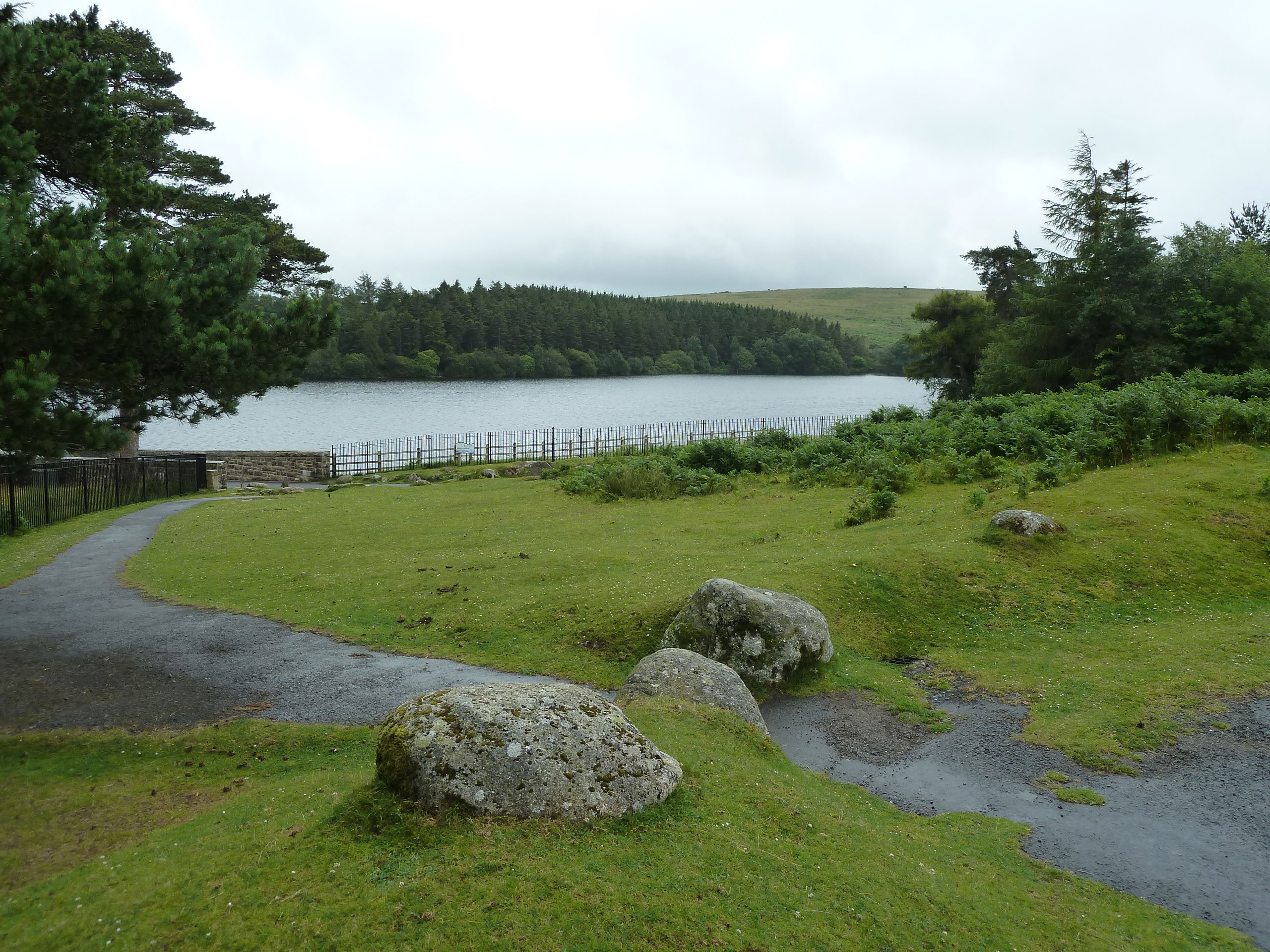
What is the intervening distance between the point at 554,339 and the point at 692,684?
5668 inches

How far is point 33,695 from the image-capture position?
10.5 metres

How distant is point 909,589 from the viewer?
569 inches

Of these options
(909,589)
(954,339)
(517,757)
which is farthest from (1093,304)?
(517,757)

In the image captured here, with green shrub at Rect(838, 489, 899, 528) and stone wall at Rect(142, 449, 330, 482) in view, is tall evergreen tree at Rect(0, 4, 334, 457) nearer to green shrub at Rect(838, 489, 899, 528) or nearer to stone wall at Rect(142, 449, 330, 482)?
green shrub at Rect(838, 489, 899, 528)

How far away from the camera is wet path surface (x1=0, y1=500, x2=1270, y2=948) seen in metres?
7.05

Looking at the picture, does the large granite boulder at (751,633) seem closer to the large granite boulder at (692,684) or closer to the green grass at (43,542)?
the large granite boulder at (692,684)

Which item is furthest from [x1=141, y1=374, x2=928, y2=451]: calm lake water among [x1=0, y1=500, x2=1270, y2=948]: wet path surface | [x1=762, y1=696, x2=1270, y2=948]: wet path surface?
[x1=0, y1=500, x2=1270, y2=948]: wet path surface

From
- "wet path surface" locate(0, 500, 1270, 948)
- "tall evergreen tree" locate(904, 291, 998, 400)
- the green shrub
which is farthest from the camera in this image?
"tall evergreen tree" locate(904, 291, 998, 400)

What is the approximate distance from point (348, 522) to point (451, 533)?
472 cm

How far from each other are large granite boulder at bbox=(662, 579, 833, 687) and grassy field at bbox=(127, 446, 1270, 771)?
53cm

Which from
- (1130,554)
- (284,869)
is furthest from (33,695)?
(1130,554)

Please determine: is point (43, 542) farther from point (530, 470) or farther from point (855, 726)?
point (855, 726)

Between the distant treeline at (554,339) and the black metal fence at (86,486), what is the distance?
6342cm

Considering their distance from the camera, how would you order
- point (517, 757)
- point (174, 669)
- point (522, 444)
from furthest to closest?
point (522, 444) → point (174, 669) → point (517, 757)
